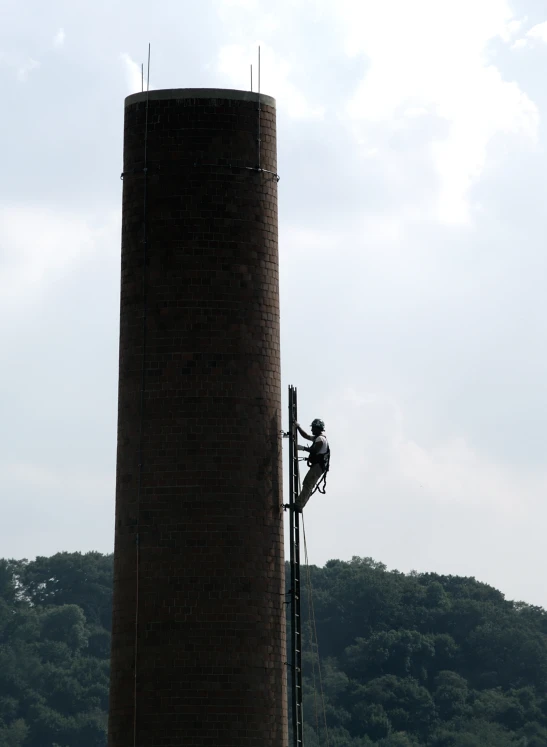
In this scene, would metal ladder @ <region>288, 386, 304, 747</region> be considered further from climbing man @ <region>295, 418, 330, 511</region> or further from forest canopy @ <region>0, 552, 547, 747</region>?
forest canopy @ <region>0, 552, 547, 747</region>

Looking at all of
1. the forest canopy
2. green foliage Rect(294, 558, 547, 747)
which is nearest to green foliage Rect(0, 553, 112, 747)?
the forest canopy

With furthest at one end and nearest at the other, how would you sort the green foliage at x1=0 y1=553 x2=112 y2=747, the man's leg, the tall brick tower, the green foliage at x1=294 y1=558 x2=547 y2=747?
the green foliage at x1=0 y1=553 x2=112 y2=747 → the green foliage at x1=294 y1=558 x2=547 y2=747 → the man's leg → the tall brick tower

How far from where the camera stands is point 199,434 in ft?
104

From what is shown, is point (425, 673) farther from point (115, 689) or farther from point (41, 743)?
point (115, 689)

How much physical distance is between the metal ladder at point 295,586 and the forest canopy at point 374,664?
9198cm

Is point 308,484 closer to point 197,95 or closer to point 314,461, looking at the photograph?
point 314,461

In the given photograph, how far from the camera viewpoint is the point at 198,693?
30938 mm

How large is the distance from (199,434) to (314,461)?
239cm

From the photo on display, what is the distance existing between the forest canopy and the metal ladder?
92.0 metres

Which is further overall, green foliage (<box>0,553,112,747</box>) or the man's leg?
green foliage (<box>0,553,112,747</box>)

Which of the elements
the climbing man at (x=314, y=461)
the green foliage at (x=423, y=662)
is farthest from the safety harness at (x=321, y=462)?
the green foliage at (x=423, y=662)

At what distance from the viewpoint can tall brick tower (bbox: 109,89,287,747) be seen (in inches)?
1225

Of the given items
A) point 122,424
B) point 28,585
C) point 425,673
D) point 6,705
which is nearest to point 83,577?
point 28,585

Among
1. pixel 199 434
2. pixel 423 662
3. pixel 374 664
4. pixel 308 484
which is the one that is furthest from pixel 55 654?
pixel 199 434
